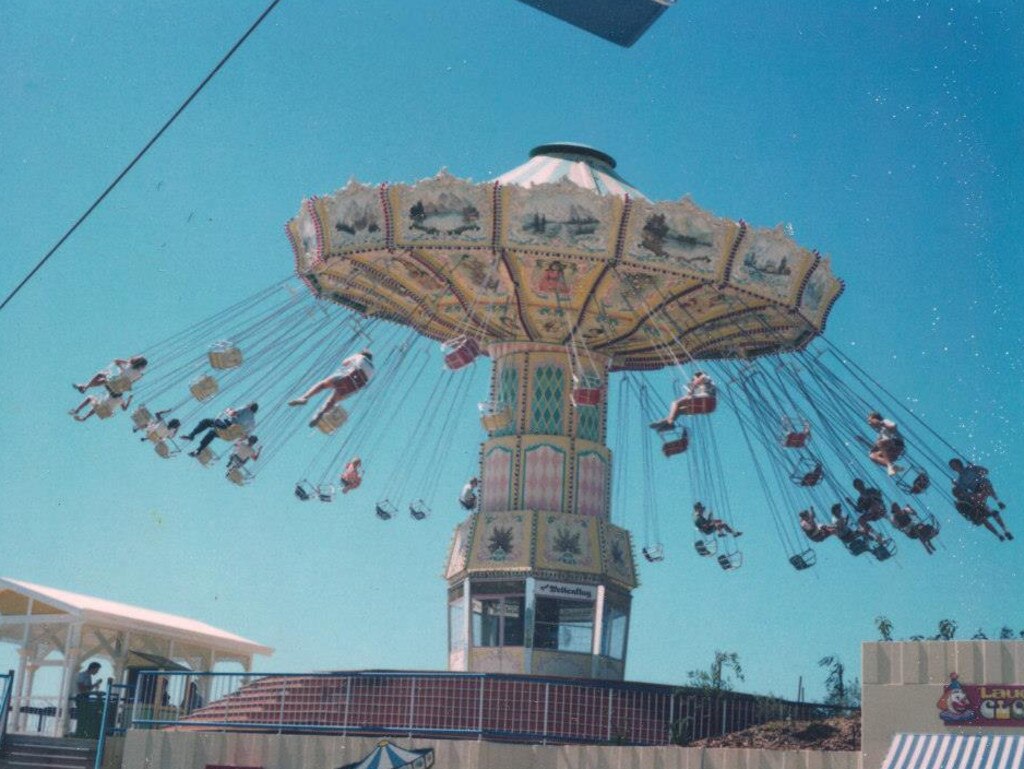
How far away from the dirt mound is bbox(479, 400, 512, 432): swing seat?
289 inches

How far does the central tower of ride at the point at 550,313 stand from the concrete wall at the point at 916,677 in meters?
8.58

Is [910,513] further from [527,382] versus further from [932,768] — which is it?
[932,768]

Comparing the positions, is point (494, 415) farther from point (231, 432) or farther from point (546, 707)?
point (546, 707)

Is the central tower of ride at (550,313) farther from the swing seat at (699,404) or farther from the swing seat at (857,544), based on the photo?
the swing seat at (857,544)

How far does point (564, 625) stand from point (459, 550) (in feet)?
7.55

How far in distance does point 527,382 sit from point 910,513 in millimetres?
6792

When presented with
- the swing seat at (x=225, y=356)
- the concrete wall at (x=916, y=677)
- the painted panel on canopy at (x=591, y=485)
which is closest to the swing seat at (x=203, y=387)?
the swing seat at (x=225, y=356)

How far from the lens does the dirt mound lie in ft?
62.6

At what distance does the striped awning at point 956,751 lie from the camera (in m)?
15.3

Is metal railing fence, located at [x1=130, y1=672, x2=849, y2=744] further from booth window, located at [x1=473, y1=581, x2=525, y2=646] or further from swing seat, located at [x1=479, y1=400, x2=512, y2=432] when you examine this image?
swing seat, located at [x1=479, y1=400, x2=512, y2=432]

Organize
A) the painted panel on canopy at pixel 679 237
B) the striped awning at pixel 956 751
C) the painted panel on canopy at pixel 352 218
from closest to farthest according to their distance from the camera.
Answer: the striped awning at pixel 956 751, the painted panel on canopy at pixel 679 237, the painted panel on canopy at pixel 352 218

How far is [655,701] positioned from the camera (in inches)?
835

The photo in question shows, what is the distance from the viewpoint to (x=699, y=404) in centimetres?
2284

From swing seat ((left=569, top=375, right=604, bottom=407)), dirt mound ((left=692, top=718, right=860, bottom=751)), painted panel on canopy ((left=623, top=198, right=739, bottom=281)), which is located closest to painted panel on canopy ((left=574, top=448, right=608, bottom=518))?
swing seat ((left=569, top=375, right=604, bottom=407))
